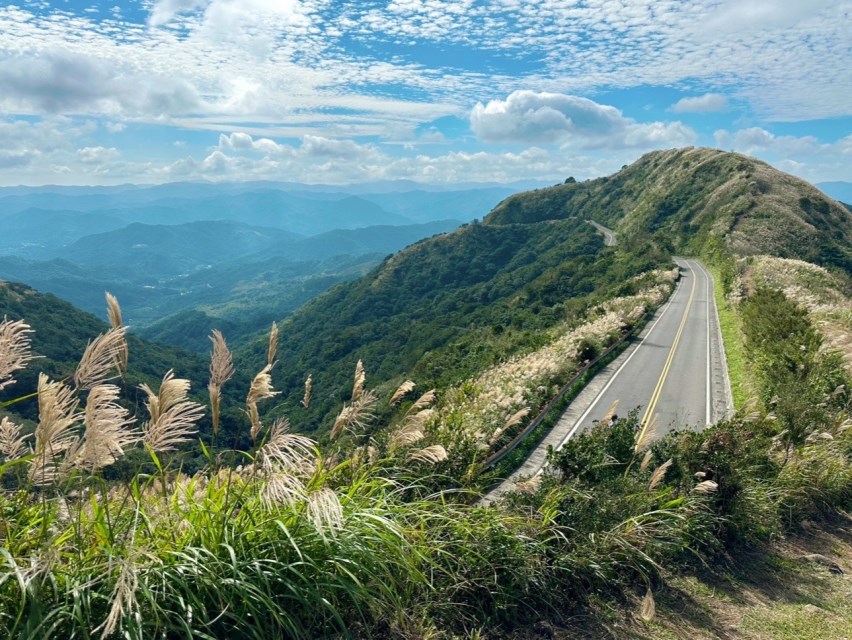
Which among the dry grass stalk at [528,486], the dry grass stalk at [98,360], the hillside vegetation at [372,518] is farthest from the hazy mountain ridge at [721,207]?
the dry grass stalk at [98,360]

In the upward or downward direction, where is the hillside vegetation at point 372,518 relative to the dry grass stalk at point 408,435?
downward

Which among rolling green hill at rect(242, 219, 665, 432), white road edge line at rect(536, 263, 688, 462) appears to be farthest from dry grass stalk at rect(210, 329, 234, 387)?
rolling green hill at rect(242, 219, 665, 432)

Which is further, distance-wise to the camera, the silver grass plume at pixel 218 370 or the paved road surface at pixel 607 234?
the paved road surface at pixel 607 234

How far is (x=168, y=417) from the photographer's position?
282 cm

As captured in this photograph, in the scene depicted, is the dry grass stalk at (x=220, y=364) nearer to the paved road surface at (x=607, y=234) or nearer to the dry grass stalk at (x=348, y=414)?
the dry grass stalk at (x=348, y=414)

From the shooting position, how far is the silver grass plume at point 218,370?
10.2 feet

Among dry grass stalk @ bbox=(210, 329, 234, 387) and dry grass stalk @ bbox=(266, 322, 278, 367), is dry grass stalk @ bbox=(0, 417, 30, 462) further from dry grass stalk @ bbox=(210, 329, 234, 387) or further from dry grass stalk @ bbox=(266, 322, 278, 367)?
dry grass stalk @ bbox=(266, 322, 278, 367)

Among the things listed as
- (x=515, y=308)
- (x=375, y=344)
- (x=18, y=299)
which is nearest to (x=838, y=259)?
(x=515, y=308)

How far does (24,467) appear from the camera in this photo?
3.21 meters

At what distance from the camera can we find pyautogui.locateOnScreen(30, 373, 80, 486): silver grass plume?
2.54 meters

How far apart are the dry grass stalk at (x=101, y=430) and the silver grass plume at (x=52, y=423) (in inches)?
3.5

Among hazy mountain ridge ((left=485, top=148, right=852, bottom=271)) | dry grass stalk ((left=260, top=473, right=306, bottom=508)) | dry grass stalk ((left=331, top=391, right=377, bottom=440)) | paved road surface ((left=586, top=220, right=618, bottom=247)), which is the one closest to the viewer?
dry grass stalk ((left=260, top=473, right=306, bottom=508))

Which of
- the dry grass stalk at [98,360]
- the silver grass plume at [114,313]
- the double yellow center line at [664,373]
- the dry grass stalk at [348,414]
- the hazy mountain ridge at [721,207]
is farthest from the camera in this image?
the hazy mountain ridge at [721,207]

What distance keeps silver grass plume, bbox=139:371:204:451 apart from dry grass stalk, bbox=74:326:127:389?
22 cm
